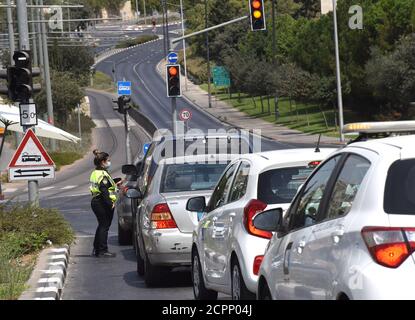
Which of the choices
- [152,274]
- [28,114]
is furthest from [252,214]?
[28,114]

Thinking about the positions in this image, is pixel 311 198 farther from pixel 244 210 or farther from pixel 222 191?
pixel 222 191

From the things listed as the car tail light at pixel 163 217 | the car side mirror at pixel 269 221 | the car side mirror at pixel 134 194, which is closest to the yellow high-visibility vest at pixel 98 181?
the car side mirror at pixel 134 194

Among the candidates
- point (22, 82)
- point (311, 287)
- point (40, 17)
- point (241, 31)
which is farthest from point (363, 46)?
point (311, 287)

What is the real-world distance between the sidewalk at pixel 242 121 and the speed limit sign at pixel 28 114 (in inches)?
1624

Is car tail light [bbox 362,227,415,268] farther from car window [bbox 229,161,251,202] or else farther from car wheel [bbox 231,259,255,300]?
car window [bbox 229,161,251,202]

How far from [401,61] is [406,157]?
6362cm

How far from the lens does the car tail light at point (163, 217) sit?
1430 centimetres

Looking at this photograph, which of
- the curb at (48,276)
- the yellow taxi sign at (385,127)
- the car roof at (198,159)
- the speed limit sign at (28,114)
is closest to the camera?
the yellow taxi sign at (385,127)

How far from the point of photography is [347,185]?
6.75 m

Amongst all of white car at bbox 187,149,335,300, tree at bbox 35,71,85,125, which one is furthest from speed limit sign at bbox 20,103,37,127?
tree at bbox 35,71,85,125

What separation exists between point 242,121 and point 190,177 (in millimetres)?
76285

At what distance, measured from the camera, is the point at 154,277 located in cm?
1476

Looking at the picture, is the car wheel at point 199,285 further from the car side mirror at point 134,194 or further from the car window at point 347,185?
the car window at point 347,185

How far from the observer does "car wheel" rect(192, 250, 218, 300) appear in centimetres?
1195
